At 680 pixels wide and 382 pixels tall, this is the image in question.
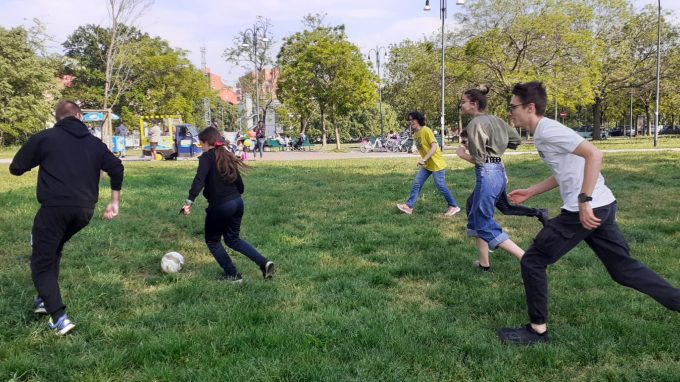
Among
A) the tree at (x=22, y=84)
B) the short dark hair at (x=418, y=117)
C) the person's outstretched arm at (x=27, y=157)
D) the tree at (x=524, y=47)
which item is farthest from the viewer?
the tree at (x=22, y=84)

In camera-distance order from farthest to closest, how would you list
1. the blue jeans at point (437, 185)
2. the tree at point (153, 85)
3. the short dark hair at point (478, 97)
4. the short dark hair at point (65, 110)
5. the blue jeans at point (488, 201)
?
the tree at point (153, 85) → the blue jeans at point (437, 185) → the short dark hair at point (478, 97) → the blue jeans at point (488, 201) → the short dark hair at point (65, 110)

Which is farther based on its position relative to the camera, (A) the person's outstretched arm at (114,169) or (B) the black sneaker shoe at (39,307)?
(B) the black sneaker shoe at (39,307)

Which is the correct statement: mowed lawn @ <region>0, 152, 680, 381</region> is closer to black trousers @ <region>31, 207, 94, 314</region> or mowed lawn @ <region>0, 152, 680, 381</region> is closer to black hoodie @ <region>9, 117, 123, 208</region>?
black trousers @ <region>31, 207, 94, 314</region>

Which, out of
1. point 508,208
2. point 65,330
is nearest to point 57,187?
point 65,330

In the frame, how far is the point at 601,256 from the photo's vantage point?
3.58m

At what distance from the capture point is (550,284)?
4812 millimetres

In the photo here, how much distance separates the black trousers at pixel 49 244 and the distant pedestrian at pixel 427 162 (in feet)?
18.0

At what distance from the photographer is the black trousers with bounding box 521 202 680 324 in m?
3.40

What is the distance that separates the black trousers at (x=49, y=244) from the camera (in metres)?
3.79

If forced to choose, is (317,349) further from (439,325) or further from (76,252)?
(76,252)

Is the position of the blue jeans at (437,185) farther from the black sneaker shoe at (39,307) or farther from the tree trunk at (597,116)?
the tree trunk at (597,116)

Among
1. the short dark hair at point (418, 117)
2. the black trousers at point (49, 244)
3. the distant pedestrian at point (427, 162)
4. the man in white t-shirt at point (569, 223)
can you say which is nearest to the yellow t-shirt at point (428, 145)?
the distant pedestrian at point (427, 162)

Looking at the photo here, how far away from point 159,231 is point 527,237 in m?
5.18

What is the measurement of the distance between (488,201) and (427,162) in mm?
3594
